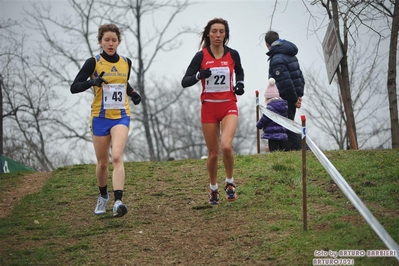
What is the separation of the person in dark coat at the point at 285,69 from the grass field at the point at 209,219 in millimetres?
1145

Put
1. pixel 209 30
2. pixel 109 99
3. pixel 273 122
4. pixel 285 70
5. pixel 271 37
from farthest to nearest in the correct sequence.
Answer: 1. pixel 273 122
2. pixel 271 37
3. pixel 285 70
4. pixel 209 30
5. pixel 109 99

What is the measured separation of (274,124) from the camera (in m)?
14.7

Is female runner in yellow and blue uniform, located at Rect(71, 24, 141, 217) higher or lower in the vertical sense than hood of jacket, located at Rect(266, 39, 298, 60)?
lower

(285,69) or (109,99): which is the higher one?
(285,69)

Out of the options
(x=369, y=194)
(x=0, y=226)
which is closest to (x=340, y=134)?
(x=369, y=194)

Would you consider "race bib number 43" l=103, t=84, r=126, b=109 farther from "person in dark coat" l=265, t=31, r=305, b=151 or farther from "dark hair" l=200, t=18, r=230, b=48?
"person in dark coat" l=265, t=31, r=305, b=151

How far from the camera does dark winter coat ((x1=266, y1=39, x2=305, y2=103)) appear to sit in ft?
46.3

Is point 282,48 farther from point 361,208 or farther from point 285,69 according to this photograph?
point 361,208

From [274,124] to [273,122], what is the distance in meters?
0.05

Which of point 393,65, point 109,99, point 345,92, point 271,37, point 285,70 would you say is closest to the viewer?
point 109,99

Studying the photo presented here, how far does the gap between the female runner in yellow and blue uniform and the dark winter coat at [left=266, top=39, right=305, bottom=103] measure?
14.7 feet

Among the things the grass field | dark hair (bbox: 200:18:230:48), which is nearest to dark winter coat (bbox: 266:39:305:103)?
the grass field

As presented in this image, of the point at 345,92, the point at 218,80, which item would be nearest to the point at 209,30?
the point at 218,80

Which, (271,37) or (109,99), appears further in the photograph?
(271,37)
